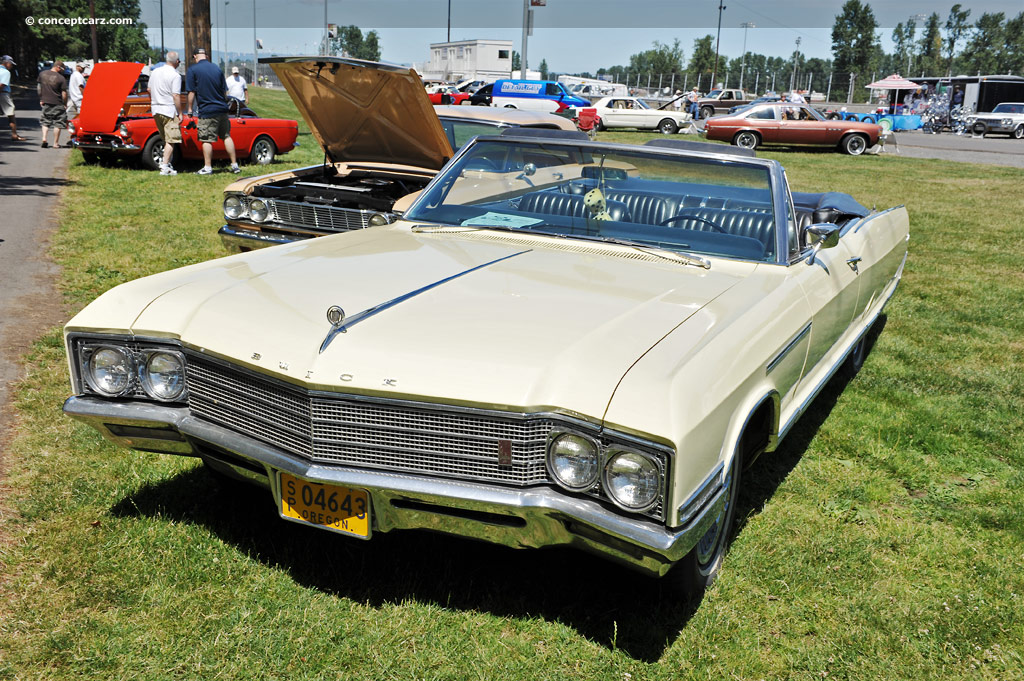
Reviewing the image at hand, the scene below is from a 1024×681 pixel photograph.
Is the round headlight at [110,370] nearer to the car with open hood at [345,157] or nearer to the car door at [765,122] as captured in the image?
the car with open hood at [345,157]

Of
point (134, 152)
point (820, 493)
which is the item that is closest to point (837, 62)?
point (134, 152)

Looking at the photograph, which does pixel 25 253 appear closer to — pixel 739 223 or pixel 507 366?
pixel 739 223

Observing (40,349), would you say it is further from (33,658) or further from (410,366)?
(410,366)

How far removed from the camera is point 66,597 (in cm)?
277

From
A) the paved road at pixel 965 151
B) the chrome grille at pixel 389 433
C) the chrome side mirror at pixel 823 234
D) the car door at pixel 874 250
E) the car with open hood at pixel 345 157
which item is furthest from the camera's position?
the paved road at pixel 965 151

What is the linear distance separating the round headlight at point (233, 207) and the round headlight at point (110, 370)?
397cm

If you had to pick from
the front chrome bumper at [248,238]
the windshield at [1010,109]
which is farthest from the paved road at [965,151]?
the front chrome bumper at [248,238]

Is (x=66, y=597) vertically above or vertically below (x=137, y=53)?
below

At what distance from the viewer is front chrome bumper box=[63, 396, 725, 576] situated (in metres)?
2.30

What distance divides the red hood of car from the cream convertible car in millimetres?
10515

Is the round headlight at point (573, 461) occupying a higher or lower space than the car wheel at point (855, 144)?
lower

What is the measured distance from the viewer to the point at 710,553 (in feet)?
9.70

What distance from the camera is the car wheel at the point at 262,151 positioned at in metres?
14.1

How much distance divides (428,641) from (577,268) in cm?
149
